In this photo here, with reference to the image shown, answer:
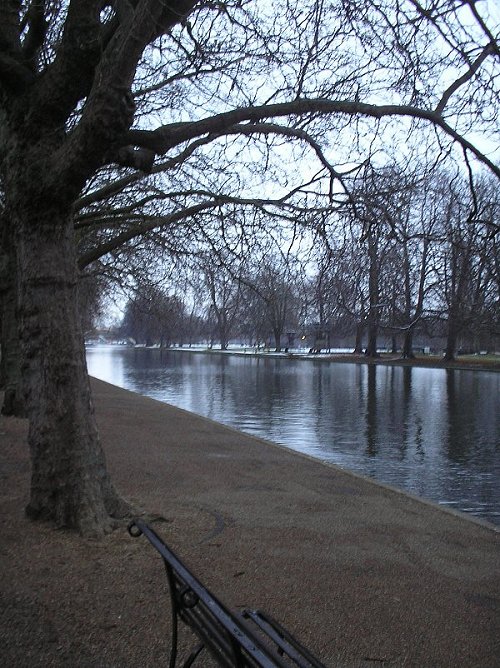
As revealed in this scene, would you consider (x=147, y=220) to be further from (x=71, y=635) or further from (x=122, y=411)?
(x=71, y=635)

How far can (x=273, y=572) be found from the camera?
5105 mm

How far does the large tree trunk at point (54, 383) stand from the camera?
5.52m

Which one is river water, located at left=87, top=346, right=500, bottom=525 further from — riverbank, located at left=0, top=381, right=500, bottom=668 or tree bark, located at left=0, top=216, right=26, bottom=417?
tree bark, located at left=0, top=216, right=26, bottom=417

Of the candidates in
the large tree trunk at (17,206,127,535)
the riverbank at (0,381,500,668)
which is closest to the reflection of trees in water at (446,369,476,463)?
the riverbank at (0,381,500,668)

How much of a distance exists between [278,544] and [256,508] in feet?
4.40

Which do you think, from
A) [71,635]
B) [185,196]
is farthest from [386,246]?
[71,635]

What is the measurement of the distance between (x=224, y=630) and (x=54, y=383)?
3.58m

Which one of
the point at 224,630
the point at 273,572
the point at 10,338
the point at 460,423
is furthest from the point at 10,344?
the point at 224,630

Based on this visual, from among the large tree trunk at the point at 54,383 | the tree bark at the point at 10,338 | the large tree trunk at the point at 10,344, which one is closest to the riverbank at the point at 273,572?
the large tree trunk at the point at 54,383

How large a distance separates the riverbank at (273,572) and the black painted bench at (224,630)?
39.1 inches

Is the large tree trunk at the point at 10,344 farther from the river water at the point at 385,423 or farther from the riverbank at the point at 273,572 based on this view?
the river water at the point at 385,423

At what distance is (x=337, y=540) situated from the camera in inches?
242

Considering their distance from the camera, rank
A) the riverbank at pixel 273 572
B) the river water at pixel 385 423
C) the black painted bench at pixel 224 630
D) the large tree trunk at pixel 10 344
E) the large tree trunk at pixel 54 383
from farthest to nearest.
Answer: the large tree trunk at pixel 10 344, the river water at pixel 385 423, the large tree trunk at pixel 54 383, the riverbank at pixel 273 572, the black painted bench at pixel 224 630

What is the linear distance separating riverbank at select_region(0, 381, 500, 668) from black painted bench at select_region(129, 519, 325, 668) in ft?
3.26
